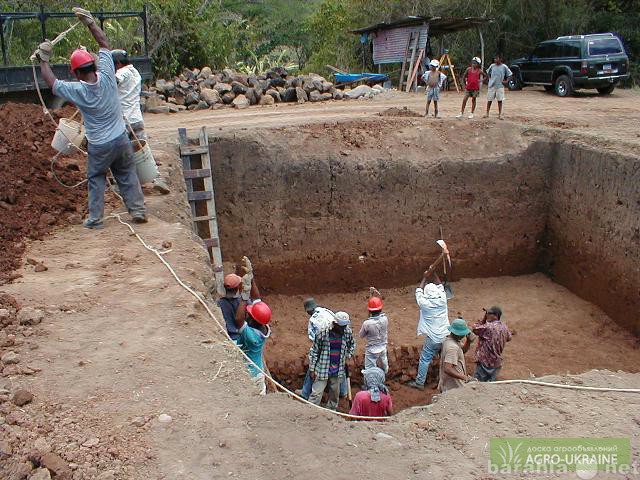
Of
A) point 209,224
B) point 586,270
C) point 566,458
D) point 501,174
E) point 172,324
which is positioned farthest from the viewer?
point 501,174

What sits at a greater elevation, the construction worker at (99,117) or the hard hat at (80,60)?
the hard hat at (80,60)

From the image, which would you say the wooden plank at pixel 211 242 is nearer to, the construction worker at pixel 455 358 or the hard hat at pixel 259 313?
the hard hat at pixel 259 313

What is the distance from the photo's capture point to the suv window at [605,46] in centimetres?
1645

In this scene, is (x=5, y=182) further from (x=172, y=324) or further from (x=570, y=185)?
(x=570, y=185)

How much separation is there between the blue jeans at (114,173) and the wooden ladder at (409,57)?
13.0m

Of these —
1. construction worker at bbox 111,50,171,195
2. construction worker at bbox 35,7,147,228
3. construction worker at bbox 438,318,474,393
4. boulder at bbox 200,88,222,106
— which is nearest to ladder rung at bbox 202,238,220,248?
construction worker at bbox 111,50,171,195

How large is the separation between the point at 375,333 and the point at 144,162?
338 centimetres

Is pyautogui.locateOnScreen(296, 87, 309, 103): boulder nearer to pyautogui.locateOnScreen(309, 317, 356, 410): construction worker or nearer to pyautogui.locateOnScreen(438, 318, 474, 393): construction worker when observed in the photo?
pyautogui.locateOnScreen(309, 317, 356, 410): construction worker

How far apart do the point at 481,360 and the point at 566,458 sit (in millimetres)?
3402

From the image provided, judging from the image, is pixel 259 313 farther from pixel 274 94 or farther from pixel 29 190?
pixel 274 94

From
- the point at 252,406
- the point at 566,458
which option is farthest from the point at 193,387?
the point at 566,458

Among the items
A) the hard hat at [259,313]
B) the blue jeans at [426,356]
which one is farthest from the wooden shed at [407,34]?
the hard hat at [259,313]

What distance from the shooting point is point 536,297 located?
10.9 meters

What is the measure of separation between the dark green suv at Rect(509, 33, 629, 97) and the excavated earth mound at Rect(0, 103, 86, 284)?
535 inches
